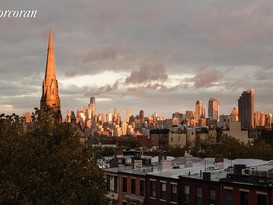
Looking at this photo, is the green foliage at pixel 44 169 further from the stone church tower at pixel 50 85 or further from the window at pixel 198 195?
the stone church tower at pixel 50 85

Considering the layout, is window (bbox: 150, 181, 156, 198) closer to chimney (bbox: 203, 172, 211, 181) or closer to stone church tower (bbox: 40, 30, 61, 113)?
chimney (bbox: 203, 172, 211, 181)

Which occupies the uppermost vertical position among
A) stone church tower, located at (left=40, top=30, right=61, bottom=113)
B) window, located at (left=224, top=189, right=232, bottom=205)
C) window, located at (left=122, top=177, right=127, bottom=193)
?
stone church tower, located at (left=40, top=30, right=61, bottom=113)

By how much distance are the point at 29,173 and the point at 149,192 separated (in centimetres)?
1921

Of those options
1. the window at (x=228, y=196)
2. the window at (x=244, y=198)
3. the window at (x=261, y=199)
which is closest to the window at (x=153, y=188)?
the window at (x=228, y=196)

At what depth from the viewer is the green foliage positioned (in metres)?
27.7

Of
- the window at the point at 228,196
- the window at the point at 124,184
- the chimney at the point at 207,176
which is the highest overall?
the chimney at the point at 207,176

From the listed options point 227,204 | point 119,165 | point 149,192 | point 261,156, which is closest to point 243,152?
point 261,156

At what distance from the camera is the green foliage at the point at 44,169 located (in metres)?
27.7

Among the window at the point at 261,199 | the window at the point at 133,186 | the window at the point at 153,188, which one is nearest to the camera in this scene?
the window at the point at 261,199

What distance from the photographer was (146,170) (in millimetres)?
48438

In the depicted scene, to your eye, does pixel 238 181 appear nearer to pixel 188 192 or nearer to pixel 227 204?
pixel 227 204

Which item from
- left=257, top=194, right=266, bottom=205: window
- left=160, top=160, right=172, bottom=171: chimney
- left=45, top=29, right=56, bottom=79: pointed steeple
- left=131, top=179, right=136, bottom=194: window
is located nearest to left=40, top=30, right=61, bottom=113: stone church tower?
left=45, top=29, right=56, bottom=79: pointed steeple

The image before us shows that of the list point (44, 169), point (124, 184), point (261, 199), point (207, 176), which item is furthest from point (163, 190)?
point (44, 169)

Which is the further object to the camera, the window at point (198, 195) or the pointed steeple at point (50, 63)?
the pointed steeple at point (50, 63)
